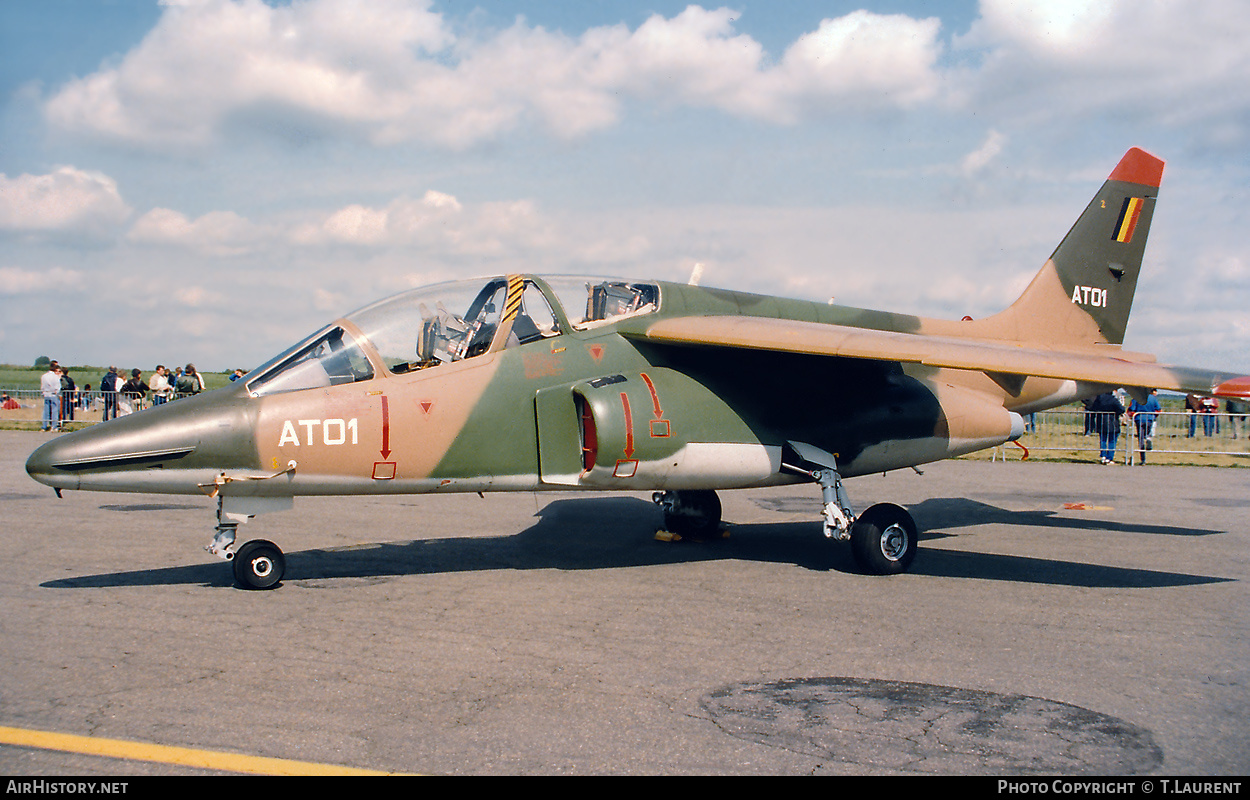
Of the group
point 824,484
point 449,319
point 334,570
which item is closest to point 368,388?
point 449,319

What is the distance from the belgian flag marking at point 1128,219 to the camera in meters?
12.8

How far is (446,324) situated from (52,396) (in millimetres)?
25128

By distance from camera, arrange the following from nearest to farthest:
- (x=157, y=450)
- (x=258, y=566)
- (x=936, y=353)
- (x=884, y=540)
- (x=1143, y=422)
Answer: (x=157, y=450)
(x=258, y=566)
(x=936, y=353)
(x=884, y=540)
(x=1143, y=422)

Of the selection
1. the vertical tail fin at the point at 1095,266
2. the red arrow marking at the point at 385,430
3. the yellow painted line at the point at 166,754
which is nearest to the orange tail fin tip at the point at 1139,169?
the vertical tail fin at the point at 1095,266

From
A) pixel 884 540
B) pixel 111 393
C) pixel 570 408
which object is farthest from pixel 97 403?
pixel 884 540

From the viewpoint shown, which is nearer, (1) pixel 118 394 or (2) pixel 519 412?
(2) pixel 519 412

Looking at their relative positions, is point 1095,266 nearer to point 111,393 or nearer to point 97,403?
point 111,393

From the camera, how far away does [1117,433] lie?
72.3 feet

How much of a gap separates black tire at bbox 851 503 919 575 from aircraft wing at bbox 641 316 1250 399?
1792mm

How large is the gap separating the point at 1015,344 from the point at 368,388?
29.0 feet

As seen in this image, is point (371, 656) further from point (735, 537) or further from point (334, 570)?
point (735, 537)

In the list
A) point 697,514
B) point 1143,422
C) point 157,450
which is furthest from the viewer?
point 1143,422

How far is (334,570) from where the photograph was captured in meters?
8.70

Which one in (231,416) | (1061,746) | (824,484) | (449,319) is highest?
(449,319)
